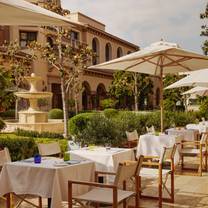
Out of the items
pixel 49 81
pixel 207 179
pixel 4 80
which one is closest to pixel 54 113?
pixel 49 81

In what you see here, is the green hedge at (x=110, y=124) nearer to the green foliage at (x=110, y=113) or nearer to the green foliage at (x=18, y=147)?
the green foliage at (x=18, y=147)

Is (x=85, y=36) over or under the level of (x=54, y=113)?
over

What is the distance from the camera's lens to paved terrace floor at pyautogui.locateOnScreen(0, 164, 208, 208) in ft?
22.1

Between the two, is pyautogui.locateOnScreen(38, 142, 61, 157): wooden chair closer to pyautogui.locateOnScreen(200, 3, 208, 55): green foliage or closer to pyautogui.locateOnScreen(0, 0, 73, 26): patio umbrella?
pyautogui.locateOnScreen(0, 0, 73, 26): patio umbrella

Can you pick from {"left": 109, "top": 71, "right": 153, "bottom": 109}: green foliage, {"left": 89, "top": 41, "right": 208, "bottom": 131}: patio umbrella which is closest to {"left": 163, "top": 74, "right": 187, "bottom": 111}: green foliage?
{"left": 109, "top": 71, "right": 153, "bottom": 109}: green foliage

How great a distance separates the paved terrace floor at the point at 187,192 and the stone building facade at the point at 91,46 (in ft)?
66.9

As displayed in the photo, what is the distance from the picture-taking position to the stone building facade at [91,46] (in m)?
33.3

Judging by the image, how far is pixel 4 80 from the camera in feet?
40.3

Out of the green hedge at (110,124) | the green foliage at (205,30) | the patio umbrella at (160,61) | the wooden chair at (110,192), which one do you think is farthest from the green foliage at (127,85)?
the wooden chair at (110,192)

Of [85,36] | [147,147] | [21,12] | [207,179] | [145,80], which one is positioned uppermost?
[85,36]

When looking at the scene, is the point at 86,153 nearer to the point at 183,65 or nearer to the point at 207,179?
the point at 207,179

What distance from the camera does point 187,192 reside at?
757cm

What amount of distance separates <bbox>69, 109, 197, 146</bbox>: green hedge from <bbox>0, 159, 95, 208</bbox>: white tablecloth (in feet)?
16.4

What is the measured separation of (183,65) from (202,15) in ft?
35.3
